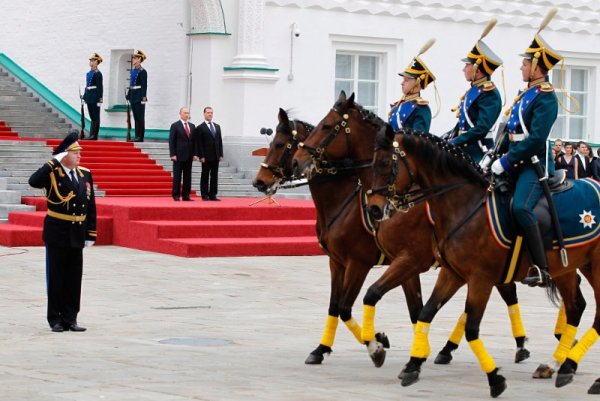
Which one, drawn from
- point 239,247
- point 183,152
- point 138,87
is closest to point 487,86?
point 239,247

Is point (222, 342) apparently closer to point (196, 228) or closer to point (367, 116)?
point (367, 116)

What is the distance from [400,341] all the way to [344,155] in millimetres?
2253

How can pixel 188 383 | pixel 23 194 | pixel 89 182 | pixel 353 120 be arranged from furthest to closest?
1. pixel 23 194
2. pixel 89 182
3. pixel 353 120
4. pixel 188 383

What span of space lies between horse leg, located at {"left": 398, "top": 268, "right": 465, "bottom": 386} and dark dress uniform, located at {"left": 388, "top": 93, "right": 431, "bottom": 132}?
2.06 m

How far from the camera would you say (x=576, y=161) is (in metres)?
27.0

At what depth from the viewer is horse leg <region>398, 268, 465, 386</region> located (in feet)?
34.2

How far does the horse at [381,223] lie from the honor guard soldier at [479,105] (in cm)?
81

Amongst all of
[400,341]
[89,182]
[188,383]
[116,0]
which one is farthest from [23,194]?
[188,383]

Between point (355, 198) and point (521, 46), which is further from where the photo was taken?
point (521, 46)

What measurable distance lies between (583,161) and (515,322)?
15696 millimetres

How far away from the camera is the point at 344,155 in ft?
38.2

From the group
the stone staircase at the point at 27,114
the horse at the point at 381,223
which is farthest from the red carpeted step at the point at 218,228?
the horse at the point at 381,223

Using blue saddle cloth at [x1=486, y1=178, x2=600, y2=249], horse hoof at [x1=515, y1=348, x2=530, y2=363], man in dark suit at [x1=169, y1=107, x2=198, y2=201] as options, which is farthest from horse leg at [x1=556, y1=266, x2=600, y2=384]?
man in dark suit at [x1=169, y1=107, x2=198, y2=201]

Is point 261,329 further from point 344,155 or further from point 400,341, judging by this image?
point 344,155
